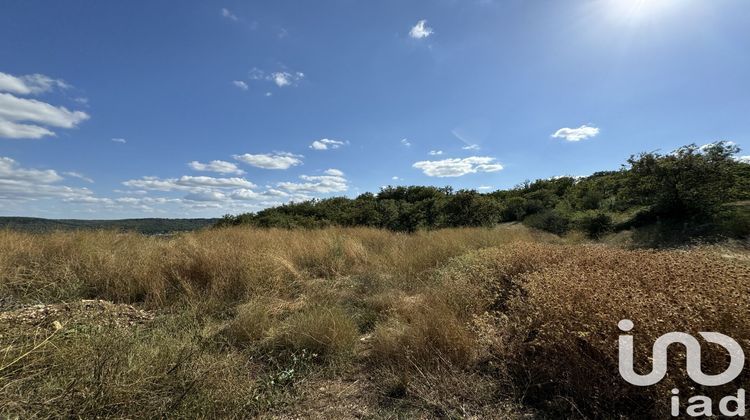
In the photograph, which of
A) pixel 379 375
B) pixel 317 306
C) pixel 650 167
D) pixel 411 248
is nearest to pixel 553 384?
pixel 379 375

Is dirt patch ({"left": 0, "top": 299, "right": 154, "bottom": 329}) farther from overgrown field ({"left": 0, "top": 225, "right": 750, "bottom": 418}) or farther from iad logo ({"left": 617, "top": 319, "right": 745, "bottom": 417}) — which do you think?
iad logo ({"left": 617, "top": 319, "right": 745, "bottom": 417})

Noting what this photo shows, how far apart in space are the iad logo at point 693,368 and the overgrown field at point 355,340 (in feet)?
0.14

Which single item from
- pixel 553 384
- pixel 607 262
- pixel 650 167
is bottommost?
pixel 553 384

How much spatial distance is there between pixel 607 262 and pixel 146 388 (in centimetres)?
462

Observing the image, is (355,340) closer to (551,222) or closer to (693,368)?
(693,368)

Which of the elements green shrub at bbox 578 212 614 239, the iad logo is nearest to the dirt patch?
the iad logo

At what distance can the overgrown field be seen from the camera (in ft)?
6.68

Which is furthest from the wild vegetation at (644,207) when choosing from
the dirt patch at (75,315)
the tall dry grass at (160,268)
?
the dirt patch at (75,315)

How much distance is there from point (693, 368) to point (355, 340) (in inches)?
103

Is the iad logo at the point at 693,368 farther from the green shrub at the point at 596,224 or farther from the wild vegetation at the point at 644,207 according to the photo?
the green shrub at the point at 596,224

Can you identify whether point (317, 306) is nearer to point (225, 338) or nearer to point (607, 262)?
point (225, 338)

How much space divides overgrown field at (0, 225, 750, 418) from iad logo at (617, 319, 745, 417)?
0.04 m

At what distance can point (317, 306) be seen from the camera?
169 inches

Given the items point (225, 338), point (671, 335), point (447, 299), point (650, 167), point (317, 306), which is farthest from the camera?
point (650, 167)
